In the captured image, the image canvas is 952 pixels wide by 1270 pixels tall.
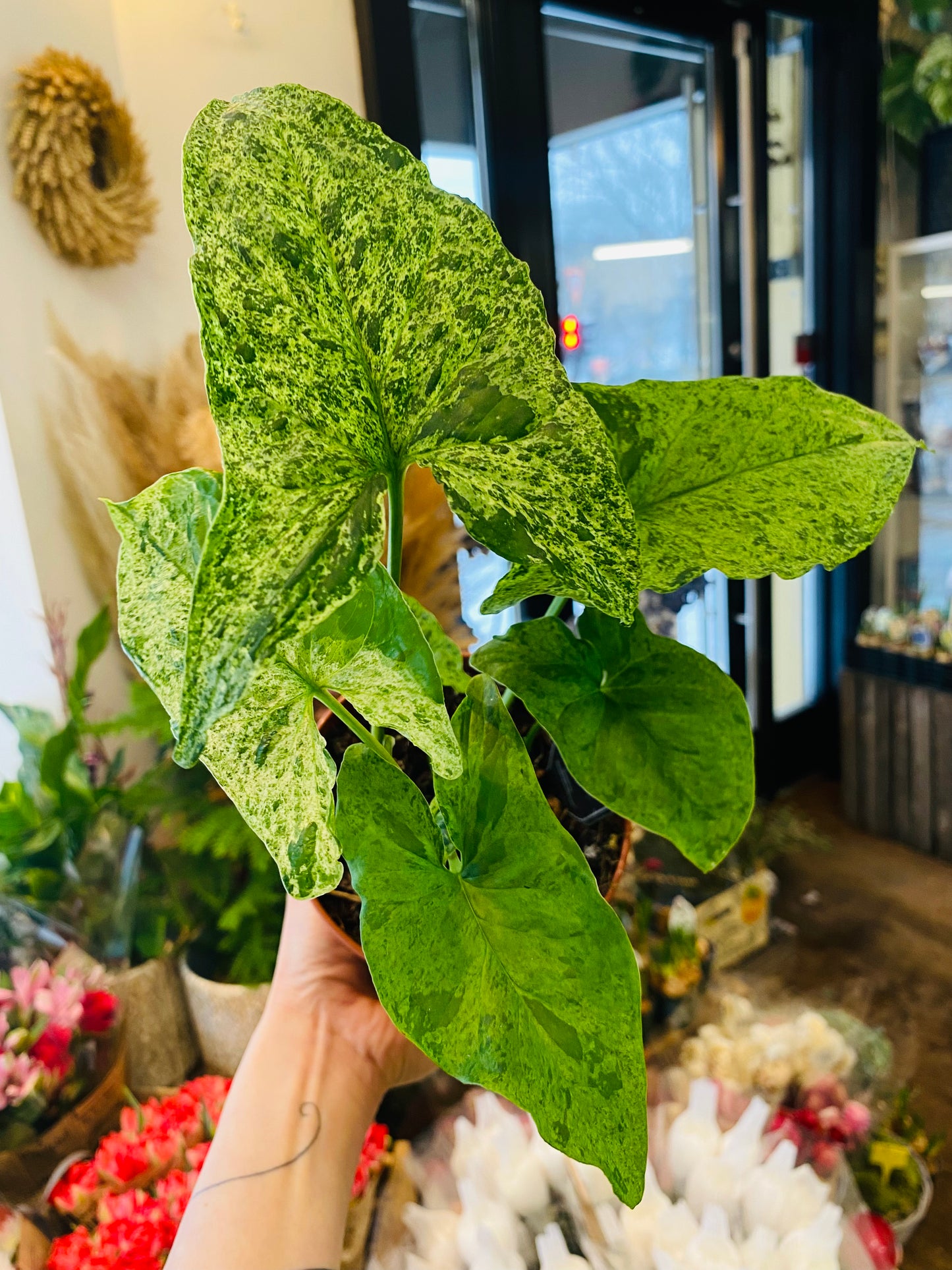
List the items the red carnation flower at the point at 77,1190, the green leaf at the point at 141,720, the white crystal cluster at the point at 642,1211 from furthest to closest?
the green leaf at the point at 141,720 < the red carnation flower at the point at 77,1190 < the white crystal cluster at the point at 642,1211

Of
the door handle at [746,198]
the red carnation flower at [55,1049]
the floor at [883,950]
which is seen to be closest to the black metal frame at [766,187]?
the door handle at [746,198]

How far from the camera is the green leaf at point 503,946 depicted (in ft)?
0.93

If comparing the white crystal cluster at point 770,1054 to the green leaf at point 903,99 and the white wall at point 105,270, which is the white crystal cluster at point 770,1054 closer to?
the white wall at point 105,270

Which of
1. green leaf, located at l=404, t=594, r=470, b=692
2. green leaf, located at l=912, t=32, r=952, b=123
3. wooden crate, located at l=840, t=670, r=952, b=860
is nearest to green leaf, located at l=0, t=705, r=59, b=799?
green leaf, located at l=404, t=594, r=470, b=692

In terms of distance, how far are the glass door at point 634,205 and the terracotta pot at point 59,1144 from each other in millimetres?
1562

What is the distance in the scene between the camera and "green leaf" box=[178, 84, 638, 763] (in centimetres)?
23

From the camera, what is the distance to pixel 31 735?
1213 millimetres

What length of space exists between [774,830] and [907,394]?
63.4 inches

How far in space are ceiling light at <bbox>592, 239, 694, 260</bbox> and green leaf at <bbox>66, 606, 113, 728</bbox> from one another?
171cm

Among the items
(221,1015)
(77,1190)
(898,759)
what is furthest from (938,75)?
(77,1190)

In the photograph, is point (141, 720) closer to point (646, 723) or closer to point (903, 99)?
point (646, 723)

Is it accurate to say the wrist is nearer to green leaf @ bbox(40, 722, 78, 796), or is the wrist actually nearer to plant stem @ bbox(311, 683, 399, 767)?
plant stem @ bbox(311, 683, 399, 767)

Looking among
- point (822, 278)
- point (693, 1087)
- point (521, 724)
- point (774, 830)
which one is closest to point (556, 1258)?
point (693, 1087)

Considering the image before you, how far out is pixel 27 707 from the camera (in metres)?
1.26
